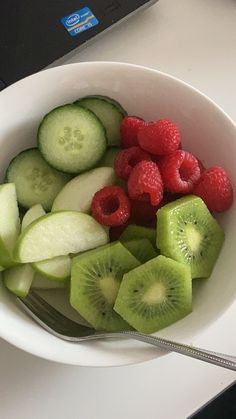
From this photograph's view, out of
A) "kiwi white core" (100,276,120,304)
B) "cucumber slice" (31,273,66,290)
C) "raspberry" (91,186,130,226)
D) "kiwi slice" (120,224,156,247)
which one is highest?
"raspberry" (91,186,130,226)

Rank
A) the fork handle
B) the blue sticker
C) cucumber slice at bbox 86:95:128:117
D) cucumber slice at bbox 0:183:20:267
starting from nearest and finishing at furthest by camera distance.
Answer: the fork handle, cucumber slice at bbox 0:183:20:267, cucumber slice at bbox 86:95:128:117, the blue sticker

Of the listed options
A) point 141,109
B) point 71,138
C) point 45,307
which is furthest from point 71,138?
point 45,307

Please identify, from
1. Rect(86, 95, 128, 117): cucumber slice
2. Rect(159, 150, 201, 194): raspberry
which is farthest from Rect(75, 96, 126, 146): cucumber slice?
Rect(159, 150, 201, 194): raspberry

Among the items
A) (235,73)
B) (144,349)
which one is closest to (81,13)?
(235,73)

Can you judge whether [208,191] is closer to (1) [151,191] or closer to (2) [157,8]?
(1) [151,191]

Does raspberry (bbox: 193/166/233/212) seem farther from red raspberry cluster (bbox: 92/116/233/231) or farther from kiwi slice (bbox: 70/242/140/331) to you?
kiwi slice (bbox: 70/242/140/331)
